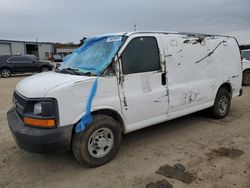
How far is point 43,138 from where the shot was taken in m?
2.93

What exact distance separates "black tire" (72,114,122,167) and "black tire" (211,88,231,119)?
9.51ft

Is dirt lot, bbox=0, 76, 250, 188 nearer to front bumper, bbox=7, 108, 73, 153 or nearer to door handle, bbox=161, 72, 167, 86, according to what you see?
front bumper, bbox=7, 108, 73, 153

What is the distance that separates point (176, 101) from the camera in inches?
168

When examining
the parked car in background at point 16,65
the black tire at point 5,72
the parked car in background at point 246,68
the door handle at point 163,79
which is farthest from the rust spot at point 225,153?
the black tire at point 5,72

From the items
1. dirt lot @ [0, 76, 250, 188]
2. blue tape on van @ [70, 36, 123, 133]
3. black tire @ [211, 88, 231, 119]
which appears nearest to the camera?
dirt lot @ [0, 76, 250, 188]

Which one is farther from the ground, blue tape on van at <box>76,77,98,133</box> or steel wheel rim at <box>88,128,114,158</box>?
blue tape on van at <box>76,77,98,133</box>

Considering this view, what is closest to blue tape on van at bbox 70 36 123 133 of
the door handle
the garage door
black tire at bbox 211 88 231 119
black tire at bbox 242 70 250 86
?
the door handle

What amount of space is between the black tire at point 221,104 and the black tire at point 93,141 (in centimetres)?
290

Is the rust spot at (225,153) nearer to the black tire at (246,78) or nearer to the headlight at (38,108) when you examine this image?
the headlight at (38,108)

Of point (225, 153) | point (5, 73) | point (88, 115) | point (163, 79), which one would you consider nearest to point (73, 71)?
point (88, 115)

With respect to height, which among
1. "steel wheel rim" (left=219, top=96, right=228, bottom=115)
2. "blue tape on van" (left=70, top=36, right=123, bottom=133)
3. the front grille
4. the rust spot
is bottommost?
the rust spot

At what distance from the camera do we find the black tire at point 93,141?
127 inches

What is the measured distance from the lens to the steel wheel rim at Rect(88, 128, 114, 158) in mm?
3359

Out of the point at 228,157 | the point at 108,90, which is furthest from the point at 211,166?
the point at 108,90
